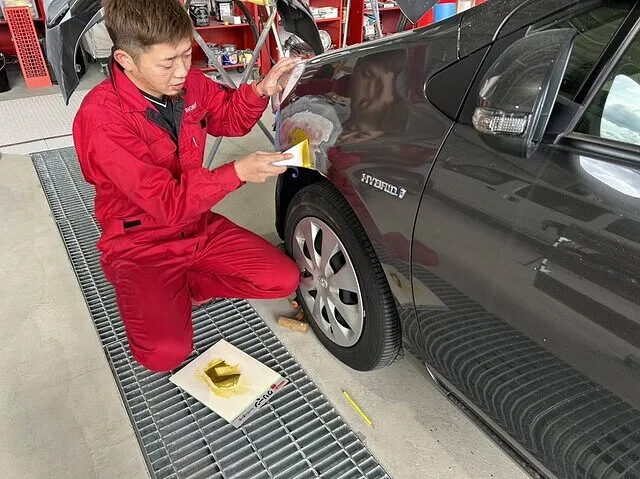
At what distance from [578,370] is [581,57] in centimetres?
64

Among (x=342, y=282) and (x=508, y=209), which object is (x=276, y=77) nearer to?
(x=342, y=282)

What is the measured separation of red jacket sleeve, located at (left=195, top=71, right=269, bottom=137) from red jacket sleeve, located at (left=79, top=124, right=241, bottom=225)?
48 centimetres

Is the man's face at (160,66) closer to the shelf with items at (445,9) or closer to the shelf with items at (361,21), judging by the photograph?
the shelf with items at (445,9)

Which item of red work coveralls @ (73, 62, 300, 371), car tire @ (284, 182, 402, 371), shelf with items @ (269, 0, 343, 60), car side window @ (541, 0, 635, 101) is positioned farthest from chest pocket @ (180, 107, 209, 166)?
shelf with items @ (269, 0, 343, 60)

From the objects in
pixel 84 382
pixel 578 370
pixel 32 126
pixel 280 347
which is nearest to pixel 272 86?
pixel 280 347

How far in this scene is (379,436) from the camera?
173 cm

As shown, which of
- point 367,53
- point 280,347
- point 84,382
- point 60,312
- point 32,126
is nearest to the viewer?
point 367,53

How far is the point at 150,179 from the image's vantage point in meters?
1.64

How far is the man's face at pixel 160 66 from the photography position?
5.30 ft

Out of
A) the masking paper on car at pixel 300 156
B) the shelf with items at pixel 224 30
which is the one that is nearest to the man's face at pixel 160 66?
the masking paper on car at pixel 300 156

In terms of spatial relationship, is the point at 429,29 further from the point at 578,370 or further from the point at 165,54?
the point at 578,370

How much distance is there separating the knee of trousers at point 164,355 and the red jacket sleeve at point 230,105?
890 millimetres

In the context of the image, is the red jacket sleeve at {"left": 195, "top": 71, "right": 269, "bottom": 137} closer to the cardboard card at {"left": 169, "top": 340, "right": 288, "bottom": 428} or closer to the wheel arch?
the wheel arch

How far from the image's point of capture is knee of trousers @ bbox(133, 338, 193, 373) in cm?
191
